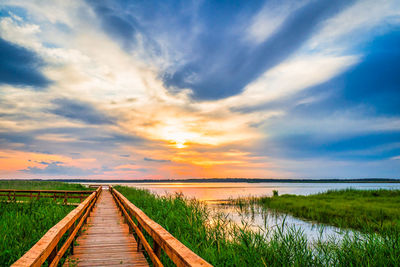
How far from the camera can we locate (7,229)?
6.86 metres

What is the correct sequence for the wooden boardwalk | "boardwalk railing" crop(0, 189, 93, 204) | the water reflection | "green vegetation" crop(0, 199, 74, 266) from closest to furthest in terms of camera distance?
the wooden boardwalk, "green vegetation" crop(0, 199, 74, 266), the water reflection, "boardwalk railing" crop(0, 189, 93, 204)

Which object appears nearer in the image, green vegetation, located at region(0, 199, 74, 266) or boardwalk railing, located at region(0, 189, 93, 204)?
green vegetation, located at region(0, 199, 74, 266)

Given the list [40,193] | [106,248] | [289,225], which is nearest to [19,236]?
[106,248]

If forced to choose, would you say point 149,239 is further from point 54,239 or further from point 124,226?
point 54,239

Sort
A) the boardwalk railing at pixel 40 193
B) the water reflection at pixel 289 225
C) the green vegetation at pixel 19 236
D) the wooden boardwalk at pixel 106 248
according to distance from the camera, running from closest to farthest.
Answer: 1. the wooden boardwalk at pixel 106 248
2. the green vegetation at pixel 19 236
3. the water reflection at pixel 289 225
4. the boardwalk railing at pixel 40 193

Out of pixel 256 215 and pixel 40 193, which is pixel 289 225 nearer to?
pixel 256 215

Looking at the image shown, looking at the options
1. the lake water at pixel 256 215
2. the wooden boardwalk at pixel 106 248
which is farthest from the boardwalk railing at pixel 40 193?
the wooden boardwalk at pixel 106 248

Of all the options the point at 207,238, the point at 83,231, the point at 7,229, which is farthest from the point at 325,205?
the point at 7,229

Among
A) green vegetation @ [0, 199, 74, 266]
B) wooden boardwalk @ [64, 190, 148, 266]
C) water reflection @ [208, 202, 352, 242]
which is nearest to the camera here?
wooden boardwalk @ [64, 190, 148, 266]

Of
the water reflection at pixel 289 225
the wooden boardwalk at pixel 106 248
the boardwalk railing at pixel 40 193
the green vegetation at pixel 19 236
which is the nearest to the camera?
the wooden boardwalk at pixel 106 248

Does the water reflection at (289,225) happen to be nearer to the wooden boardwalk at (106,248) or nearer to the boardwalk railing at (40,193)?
the wooden boardwalk at (106,248)

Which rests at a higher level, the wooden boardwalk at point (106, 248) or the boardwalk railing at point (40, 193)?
the boardwalk railing at point (40, 193)

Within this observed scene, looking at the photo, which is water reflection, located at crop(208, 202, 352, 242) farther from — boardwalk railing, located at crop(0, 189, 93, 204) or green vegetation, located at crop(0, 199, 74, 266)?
boardwalk railing, located at crop(0, 189, 93, 204)

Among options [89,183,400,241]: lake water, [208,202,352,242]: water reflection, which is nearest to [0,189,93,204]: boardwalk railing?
[89,183,400,241]: lake water
